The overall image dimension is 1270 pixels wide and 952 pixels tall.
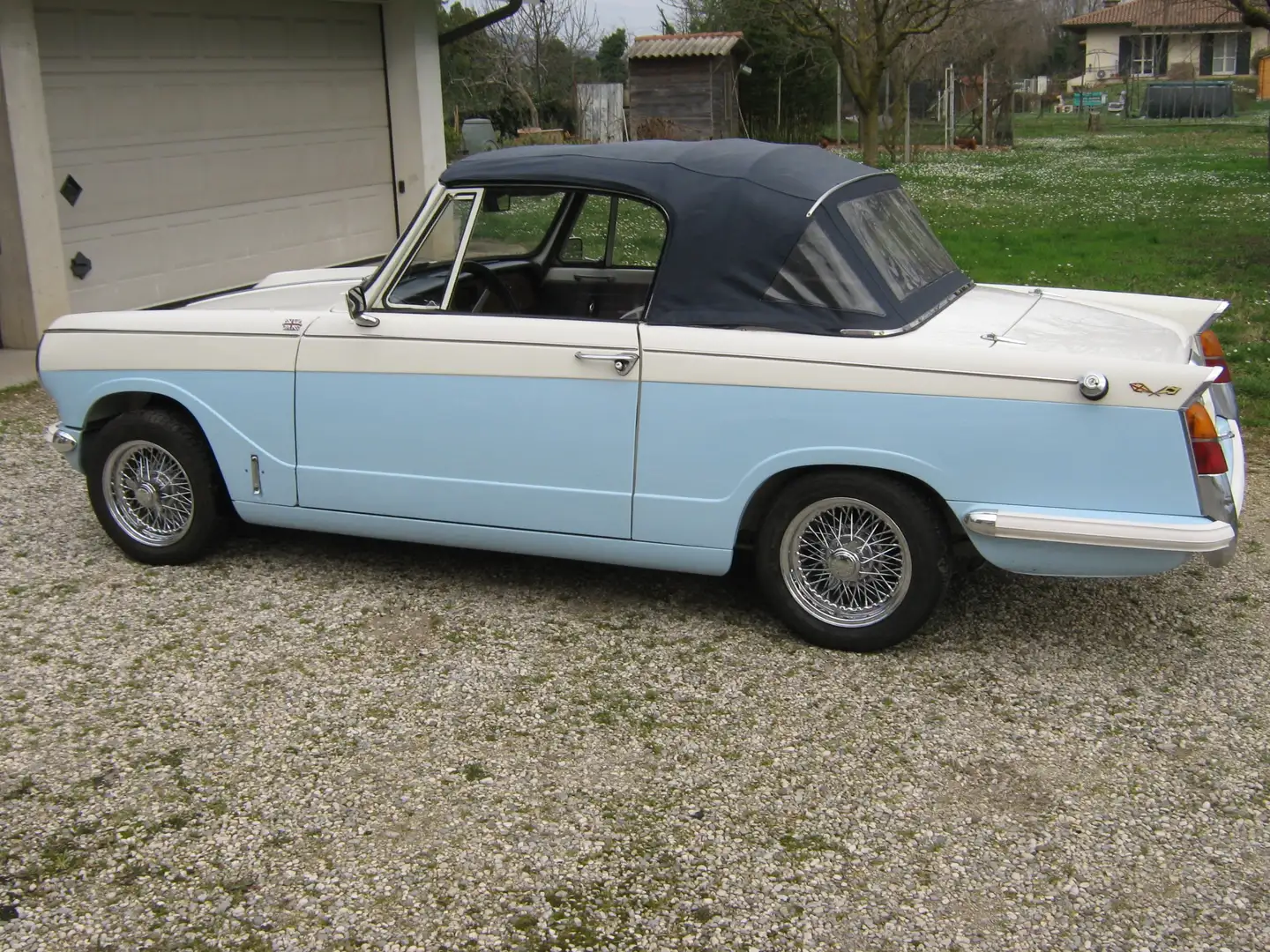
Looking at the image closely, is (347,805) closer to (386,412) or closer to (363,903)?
(363,903)

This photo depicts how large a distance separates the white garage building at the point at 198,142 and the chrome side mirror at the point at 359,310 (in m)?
Result: 5.68

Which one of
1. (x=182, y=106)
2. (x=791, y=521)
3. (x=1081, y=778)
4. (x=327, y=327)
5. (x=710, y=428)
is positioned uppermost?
(x=182, y=106)

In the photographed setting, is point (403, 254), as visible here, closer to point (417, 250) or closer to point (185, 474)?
point (417, 250)

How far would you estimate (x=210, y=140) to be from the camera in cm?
1130

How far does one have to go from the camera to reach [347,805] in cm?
356

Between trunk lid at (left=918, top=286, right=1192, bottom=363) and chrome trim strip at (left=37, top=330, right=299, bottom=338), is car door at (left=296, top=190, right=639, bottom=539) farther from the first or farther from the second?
trunk lid at (left=918, top=286, right=1192, bottom=363)

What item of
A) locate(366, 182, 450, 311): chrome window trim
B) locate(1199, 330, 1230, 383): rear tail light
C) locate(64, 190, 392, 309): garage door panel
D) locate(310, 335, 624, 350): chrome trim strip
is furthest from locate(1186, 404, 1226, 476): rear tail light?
locate(64, 190, 392, 309): garage door panel

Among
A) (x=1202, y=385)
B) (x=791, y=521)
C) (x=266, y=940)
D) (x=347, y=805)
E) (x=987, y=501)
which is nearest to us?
(x=266, y=940)

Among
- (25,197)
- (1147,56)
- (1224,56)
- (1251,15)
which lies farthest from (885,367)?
(1224,56)

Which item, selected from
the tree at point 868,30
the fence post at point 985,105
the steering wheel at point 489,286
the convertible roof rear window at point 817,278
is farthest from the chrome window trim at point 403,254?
the fence post at point 985,105

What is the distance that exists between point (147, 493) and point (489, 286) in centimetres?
170

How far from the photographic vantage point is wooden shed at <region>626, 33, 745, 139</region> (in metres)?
27.7

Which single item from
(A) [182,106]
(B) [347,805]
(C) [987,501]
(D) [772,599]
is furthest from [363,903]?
(A) [182,106]

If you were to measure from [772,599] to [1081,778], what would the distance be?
1.25 m
